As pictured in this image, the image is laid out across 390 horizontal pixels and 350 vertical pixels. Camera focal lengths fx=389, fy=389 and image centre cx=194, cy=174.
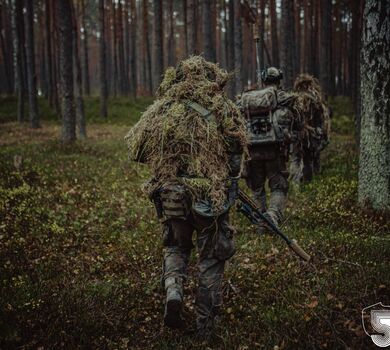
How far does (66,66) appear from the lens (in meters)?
14.9

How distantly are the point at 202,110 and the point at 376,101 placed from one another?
4.05 metres

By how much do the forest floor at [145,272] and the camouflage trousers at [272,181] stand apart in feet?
1.46

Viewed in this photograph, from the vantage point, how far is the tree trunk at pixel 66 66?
47.9 ft

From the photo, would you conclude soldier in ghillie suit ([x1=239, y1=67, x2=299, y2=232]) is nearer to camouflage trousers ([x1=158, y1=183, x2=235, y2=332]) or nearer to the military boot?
camouflage trousers ([x1=158, y1=183, x2=235, y2=332])

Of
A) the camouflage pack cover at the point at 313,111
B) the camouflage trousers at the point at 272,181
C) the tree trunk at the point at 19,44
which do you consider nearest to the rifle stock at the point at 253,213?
the camouflage trousers at the point at 272,181

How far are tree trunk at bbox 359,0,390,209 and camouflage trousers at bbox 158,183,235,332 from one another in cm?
378

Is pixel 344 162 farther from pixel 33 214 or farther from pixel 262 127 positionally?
pixel 33 214

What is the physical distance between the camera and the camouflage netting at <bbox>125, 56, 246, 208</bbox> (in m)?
4.12

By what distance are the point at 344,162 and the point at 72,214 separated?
767 centimetres

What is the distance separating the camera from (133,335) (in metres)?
4.52

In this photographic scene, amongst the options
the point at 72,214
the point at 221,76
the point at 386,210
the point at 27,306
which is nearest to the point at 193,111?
the point at 221,76

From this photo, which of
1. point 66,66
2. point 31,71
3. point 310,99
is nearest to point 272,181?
point 310,99

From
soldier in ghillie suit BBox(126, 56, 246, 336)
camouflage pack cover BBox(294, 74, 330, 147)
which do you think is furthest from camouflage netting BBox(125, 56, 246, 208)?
camouflage pack cover BBox(294, 74, 330, 147)

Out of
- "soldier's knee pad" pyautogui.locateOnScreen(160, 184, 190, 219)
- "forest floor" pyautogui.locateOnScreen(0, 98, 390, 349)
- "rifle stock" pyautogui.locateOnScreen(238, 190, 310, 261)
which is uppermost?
"soldier's knee pad" pyautogui.locateOnScreen(160, 184, 190, 219)
